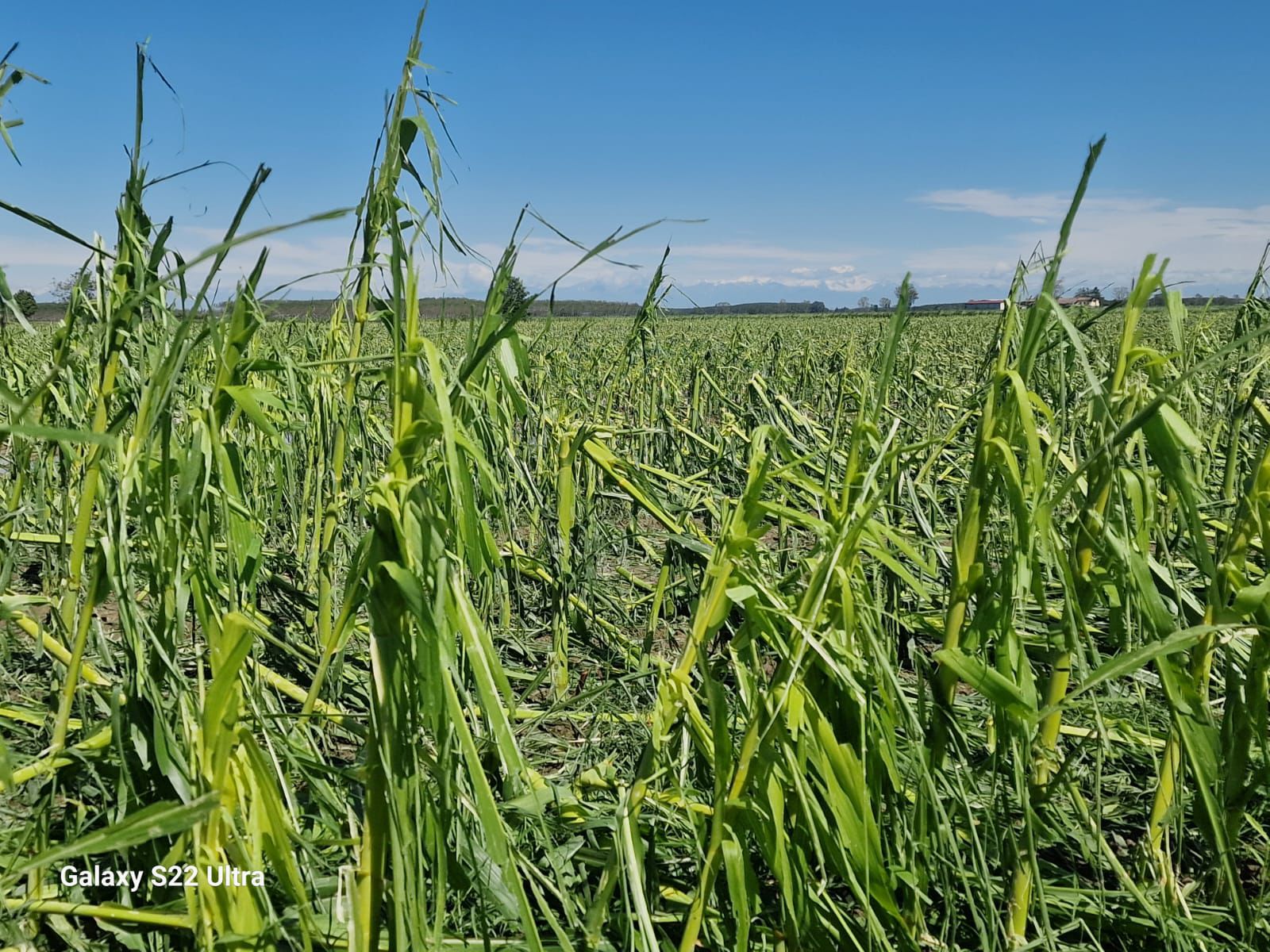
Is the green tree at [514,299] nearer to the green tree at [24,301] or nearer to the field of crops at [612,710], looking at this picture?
the field of crops at [612,710]

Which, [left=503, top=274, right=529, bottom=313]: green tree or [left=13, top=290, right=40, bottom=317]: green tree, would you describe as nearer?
[left=503, top=274, right=529, bottom=313]: green tree

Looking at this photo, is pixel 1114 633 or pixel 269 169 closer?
pixel 269 169

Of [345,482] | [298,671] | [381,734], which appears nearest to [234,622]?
[381,734]

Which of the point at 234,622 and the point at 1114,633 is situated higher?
the point at 234,622

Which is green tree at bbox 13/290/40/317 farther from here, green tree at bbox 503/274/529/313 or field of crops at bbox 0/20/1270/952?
green tree at bbox 503/274/529/313

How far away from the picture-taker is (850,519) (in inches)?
35.0

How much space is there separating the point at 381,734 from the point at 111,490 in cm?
41

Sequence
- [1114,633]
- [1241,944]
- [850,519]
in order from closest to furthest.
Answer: [850,519], [1241,944], [1114,633]

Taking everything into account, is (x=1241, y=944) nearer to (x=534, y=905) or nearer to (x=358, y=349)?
(x=534, y=905)

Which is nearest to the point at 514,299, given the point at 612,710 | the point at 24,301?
the point at 612,710

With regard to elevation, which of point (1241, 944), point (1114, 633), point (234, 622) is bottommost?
point (1241, 944)

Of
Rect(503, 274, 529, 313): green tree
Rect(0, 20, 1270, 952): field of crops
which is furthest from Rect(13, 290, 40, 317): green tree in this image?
Rect(503, 274, 529, 313): green tree

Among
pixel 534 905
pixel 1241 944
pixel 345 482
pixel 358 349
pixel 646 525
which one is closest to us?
pixel 1241 944

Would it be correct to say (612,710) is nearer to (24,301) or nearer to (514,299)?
(514,299)
